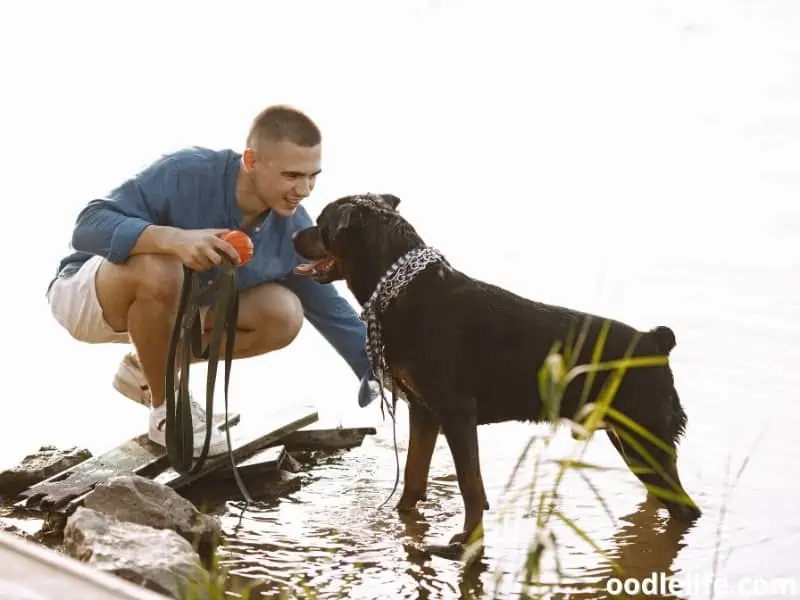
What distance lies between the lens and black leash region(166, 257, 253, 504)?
3.85 meters

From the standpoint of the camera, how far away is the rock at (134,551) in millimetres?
2938

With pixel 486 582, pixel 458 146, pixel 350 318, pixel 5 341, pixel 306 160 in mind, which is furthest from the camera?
pixel 458 146

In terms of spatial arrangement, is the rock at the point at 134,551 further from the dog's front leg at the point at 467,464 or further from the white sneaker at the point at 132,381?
the white sneaker at the point at 132,381

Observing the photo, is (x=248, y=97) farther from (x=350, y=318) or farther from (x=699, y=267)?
(x=350, y=318)

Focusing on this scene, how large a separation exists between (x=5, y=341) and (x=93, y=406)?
973mm

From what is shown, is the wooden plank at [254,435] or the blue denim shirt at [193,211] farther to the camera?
the blue denim shirt at [193,211]

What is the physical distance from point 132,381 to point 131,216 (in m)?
0.65

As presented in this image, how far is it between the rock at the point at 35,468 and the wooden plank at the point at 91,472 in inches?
2.9

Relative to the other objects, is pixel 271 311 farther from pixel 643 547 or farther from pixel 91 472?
pixel 643 547

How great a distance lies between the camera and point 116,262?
4.06m

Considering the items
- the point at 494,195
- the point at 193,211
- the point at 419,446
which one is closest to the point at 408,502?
the point at 419,446

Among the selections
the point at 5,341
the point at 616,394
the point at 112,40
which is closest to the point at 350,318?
the point at 616,394

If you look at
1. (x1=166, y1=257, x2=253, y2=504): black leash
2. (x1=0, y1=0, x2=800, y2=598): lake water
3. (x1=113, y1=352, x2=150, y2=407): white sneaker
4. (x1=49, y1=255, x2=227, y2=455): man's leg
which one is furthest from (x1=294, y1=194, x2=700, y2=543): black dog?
(x1=113, y1=352, x2=150, y2=407): white sneaker

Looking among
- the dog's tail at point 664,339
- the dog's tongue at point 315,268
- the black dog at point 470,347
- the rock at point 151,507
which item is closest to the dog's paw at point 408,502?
the black dog at point 470,347
